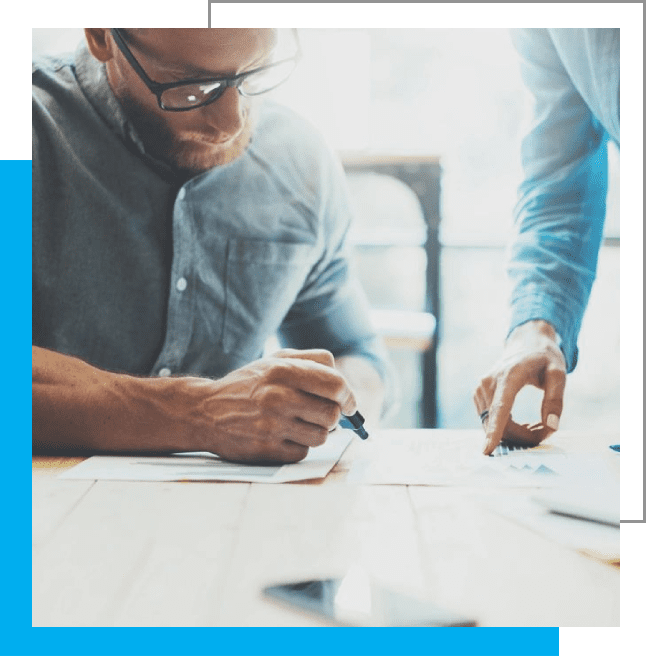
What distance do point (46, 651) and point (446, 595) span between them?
0.43 metres

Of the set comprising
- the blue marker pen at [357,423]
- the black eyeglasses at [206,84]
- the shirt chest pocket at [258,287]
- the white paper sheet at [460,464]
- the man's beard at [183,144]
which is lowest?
the white paper sheet at [460,464]

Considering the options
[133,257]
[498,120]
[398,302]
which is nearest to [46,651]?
[133,257]

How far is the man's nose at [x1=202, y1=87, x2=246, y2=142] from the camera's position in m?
1.07

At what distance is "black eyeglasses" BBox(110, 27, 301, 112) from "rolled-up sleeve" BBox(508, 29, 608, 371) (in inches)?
14.3

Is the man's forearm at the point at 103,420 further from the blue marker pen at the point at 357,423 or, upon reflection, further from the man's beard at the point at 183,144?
the man's beard at the point at 183,144

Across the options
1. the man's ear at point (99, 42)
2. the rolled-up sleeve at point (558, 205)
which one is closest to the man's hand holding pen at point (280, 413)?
the rolled-up sleeve at point (558, 205)

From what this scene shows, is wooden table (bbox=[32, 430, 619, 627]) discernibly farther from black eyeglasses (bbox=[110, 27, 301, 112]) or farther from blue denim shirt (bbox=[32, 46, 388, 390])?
black eyeglasses (bbox=[110, 27, 301, 112])

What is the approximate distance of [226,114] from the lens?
1.09m

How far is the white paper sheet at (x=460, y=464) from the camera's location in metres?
0.82

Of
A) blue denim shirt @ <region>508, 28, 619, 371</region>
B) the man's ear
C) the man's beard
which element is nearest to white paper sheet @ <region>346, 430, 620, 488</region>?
blue denim shirt @ <region>508, 28, 619, 371</region>

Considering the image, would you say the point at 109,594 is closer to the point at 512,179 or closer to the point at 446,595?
the point at 446,595

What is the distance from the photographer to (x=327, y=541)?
671 millimetres

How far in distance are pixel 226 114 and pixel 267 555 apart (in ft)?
2.27

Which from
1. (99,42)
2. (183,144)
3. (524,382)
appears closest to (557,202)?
(524,382)
